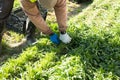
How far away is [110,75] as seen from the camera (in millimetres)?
4383

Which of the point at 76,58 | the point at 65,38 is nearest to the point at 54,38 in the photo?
the point at 65,38

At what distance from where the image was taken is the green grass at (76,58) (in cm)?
443

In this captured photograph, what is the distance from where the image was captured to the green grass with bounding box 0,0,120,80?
174 inches

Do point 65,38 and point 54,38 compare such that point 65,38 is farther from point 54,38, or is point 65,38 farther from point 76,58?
point 76,58

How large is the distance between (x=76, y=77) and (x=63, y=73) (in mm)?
197

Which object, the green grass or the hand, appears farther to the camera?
the hand

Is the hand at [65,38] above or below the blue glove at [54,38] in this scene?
above

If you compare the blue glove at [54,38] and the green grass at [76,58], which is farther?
the blue glove at [54,38]

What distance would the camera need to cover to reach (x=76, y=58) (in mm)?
4707

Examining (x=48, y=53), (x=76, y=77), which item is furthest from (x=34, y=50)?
(x=76, y=77)

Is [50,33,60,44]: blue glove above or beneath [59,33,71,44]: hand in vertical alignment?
beneath

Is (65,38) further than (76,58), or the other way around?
(65,38)

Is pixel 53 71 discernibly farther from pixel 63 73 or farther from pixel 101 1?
pixel 101 1

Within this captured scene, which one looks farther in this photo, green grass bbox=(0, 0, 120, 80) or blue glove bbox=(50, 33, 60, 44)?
blue glove bbox=(50, 33, 60, 44)
